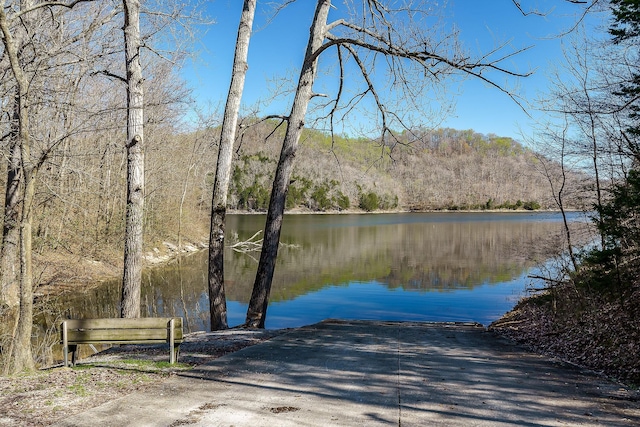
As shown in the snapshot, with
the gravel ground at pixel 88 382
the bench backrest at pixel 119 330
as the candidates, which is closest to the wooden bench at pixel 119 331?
the bench backrest at pixel 119 330

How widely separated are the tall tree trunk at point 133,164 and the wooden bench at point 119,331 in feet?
9.52

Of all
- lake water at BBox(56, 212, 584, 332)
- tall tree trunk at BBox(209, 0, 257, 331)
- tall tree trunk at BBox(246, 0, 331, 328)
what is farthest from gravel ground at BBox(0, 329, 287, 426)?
lake water at BBox(56, 212, 584, 332)

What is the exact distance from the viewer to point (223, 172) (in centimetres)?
1000

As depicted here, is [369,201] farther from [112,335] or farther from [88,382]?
[88,382]

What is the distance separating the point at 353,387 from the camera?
16.9 ft

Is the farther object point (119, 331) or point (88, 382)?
point (119, 331)

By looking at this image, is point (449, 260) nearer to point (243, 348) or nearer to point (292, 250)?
point (292, 250)

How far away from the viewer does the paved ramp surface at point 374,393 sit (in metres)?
4.21

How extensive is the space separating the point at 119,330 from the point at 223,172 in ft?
15.0

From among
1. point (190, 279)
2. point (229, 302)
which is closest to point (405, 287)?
point (229, 302)

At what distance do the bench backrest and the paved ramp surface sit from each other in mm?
671

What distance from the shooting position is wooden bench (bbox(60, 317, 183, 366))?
6020 millimetres

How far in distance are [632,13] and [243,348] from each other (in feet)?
30.5

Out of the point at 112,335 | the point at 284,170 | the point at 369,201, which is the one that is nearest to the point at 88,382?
the point at 112,335
